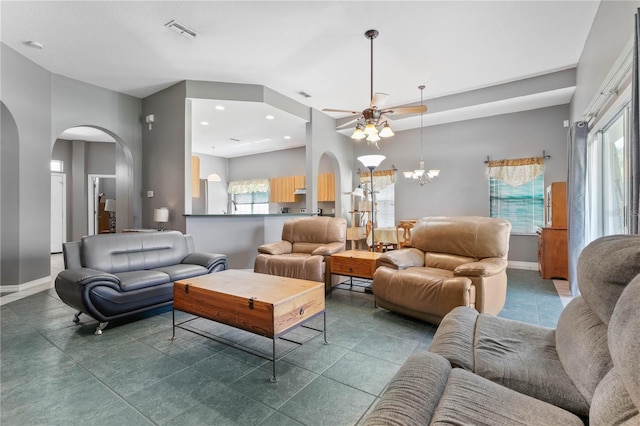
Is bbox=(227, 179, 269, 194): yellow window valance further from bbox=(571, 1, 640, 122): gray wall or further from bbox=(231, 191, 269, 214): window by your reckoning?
bbox=(571, 1, 640, 122): gray wall

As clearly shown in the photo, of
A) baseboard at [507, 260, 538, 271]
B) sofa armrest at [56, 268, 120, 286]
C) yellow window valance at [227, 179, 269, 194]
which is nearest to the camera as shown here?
sofa armrest at [56, 268, 120, 286]

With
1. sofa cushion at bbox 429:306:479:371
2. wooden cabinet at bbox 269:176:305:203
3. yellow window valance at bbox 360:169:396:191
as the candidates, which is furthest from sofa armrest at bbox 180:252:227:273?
wooden cabinet at bbox 269:176:305:203

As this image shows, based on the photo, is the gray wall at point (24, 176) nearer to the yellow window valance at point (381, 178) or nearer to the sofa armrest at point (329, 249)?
the sofa armrest at point (329, 249)

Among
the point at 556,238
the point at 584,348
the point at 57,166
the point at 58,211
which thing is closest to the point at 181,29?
the point at 584,348

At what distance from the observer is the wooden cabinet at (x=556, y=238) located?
4.55 meters

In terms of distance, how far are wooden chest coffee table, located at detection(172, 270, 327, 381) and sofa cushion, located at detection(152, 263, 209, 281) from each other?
673mm

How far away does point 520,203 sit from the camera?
5859 millimetres

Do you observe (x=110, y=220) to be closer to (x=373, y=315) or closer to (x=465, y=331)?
(x=373, y=315)

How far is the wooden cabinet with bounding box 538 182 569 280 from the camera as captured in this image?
455 cm

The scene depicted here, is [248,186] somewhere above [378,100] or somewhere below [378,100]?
below

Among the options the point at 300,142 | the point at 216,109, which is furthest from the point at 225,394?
the point at 300,142

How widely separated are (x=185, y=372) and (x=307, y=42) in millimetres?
3717

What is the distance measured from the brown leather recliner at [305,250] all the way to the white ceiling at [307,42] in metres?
2.34

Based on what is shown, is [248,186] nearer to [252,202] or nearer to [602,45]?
[252,202]
